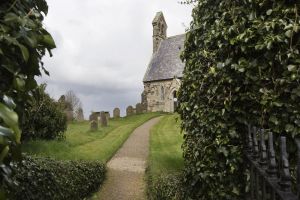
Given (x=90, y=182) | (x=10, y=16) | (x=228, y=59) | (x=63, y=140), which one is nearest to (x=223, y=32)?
(x=228, y=59)

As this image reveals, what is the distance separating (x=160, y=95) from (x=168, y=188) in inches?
1454

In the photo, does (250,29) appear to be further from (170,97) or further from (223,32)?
(170,97)

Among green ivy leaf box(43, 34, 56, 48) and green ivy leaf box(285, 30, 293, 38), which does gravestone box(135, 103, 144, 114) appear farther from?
green ivy leaf box(43, 34, 56, 48)

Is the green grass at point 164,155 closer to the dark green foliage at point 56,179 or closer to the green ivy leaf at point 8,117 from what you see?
the dark green foliage at point 56,179

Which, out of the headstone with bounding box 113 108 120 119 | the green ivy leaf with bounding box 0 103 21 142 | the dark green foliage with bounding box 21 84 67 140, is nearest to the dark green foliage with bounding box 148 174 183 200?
the dark green foliage with bounding box 21 84 67 140

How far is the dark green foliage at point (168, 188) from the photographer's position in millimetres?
9075

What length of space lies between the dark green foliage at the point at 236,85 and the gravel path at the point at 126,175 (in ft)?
17.8

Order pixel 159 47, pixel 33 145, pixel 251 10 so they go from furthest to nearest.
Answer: pixel 159 47 → pixel 33 145 → pixel 251 10

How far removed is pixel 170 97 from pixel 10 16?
144 feet

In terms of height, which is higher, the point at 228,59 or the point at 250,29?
the point at 250,29

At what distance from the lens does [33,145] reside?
549 inches

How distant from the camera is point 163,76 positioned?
45.8m

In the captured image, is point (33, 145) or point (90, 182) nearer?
point (90, 182)

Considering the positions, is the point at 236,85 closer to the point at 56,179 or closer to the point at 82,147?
the point at 56,179
